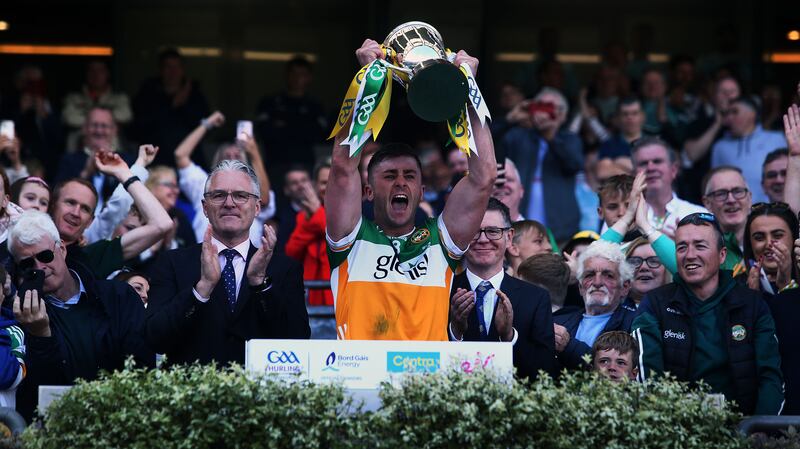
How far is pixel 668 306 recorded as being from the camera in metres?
7.35

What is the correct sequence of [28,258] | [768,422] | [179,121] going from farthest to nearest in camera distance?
1. [179,121]
2. [28,258]
3. [768,422]

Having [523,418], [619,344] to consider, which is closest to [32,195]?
[619,344]

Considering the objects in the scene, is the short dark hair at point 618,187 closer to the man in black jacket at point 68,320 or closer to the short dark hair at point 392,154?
the short dark hair at point 392,154

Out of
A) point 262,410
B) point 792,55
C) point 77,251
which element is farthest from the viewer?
point 792,55

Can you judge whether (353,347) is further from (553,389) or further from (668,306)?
(668,306)

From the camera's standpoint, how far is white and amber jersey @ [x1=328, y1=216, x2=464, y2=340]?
661cm

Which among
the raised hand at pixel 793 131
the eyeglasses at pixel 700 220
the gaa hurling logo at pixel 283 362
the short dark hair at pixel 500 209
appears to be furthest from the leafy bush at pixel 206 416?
the raised hand at pixel 793 131

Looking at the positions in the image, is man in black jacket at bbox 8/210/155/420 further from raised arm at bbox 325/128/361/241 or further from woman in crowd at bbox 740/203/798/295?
woman in crowd at bbox 740/203/798/295

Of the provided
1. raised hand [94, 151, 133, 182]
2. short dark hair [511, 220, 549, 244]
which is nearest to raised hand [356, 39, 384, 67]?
short dark hair [511, 220, 549, 244]

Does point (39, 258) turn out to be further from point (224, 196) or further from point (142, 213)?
point (142, 213)

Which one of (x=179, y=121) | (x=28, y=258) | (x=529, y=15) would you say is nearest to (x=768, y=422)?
(x=28, y=258)

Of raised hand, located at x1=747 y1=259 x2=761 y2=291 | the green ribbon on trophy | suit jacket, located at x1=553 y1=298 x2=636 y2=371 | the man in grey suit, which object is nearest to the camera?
the green ribbon on trophy

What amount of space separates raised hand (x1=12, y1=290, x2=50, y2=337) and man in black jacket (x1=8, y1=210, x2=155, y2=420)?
7 centimetres

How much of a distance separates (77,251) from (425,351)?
3.05m
